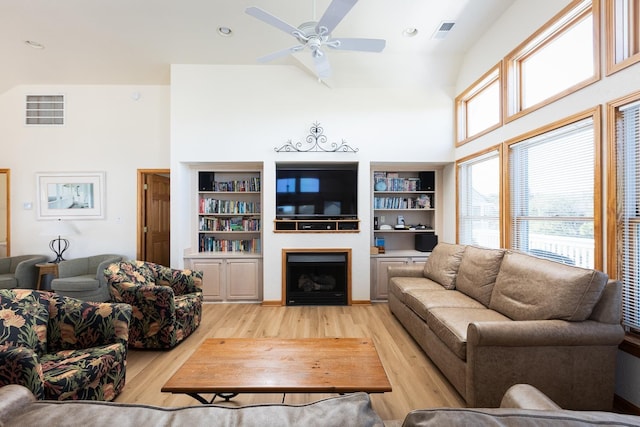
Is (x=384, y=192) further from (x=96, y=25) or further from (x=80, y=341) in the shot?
(x=96, y=25)

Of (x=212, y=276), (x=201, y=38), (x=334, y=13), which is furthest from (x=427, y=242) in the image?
(x=201, y=38)

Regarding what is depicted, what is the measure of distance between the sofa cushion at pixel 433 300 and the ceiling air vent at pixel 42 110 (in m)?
6.10

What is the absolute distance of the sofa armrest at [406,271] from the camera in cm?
386

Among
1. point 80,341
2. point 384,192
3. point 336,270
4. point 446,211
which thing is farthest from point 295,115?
point 80,341

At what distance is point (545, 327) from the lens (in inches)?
72.7

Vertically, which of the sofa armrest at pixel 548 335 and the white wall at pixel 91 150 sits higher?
the white wall at pixel 91 150

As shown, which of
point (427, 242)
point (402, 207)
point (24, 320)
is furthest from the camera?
point (402, 207)

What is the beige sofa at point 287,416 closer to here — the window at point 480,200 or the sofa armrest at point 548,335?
the sofa armrest at point 548,335

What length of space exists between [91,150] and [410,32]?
17.3ft

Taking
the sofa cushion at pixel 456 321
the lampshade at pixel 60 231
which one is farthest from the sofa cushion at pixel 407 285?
the lampshade at pixel 60 231

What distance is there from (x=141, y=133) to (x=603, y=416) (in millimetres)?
5805

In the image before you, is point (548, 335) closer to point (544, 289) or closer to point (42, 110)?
point (544, 289)

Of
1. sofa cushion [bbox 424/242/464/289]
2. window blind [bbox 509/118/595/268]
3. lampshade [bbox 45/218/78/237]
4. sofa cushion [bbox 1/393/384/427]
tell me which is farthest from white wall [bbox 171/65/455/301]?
sofa cushion [bbox 1/393/384/427]

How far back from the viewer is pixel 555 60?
8.71 feet
